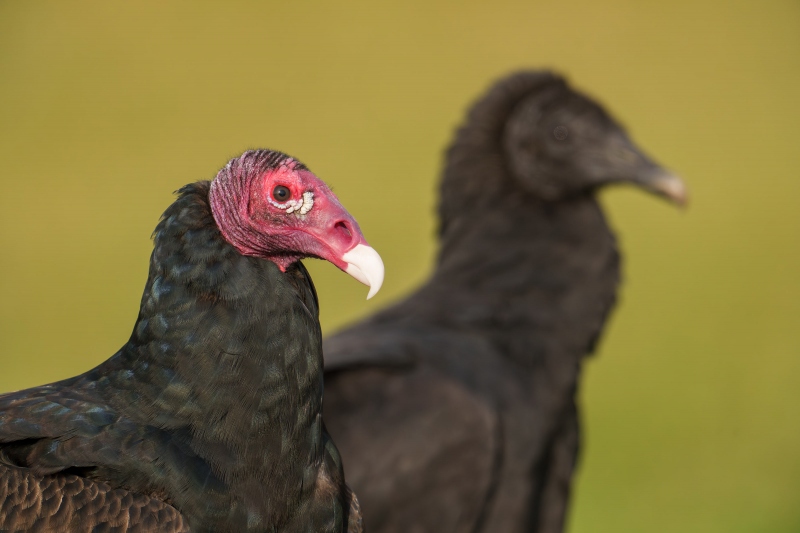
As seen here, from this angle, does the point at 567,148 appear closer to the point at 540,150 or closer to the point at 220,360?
the point at 540,150

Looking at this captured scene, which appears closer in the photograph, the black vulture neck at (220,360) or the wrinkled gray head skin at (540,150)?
the black vulture neck at (220,360)

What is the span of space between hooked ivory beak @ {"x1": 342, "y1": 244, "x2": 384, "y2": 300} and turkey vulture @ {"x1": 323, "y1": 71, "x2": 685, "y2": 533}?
5.34 ft

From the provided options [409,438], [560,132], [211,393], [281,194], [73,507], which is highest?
[560,132]

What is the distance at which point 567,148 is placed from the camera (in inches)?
210

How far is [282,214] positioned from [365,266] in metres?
0.24

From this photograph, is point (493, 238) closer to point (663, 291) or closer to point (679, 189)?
point (679, 189)

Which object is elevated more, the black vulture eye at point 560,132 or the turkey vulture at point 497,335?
the black vulture eye at point 560,132

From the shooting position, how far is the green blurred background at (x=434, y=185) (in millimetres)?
9562

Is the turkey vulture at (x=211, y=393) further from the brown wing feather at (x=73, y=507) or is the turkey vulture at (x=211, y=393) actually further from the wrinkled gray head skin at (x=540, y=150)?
the wrinkled gray head skin at (x=540, y=150)

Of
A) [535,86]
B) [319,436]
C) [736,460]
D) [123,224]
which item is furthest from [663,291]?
[319,436]

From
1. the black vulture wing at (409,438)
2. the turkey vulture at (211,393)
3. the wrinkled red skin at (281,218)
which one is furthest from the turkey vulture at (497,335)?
the wrinkled red skin at (281,218)

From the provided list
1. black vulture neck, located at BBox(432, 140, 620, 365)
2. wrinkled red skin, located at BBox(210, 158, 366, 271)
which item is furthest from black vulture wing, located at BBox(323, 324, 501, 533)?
wrinkled red skin, located at BBox(210, 158, 366, 271)

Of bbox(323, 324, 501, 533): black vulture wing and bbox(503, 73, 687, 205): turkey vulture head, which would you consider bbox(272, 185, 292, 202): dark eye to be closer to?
bbox(323, 324, 501, 533): black vulture wing

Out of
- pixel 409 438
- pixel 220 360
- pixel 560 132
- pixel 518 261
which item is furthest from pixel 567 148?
pixel 220 360
